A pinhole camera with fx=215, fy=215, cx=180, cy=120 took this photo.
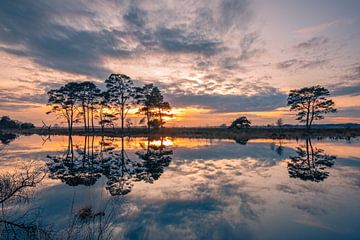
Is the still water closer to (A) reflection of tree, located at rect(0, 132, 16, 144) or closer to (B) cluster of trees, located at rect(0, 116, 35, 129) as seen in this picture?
(A) reflection of tree, located at rect(0, 132, 16, 144)

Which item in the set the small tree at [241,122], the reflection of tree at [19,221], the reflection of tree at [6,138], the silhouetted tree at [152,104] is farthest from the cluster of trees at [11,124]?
the reflection of tree at [19,221]

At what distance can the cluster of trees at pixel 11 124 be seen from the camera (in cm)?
8681

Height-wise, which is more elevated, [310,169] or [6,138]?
[6,138]

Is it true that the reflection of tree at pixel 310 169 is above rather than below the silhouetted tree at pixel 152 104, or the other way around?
below

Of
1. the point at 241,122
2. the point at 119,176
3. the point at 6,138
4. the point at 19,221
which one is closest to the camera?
the point at 19,221

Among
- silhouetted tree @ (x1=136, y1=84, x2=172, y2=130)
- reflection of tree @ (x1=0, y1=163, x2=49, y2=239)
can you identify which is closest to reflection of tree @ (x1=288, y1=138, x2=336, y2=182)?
reflection of tree @ (x1=0, y1=163, x2=49, y2=239)

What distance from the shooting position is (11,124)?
88312 millimetres

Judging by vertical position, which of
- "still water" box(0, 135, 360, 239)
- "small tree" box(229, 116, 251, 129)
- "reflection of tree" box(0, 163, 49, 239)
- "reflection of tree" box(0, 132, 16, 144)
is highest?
"small tree" box(229, 116, 251, 129)

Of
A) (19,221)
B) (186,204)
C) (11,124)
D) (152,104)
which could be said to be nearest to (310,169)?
(186,204)

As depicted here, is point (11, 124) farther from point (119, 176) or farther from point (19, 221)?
point (19, 221)

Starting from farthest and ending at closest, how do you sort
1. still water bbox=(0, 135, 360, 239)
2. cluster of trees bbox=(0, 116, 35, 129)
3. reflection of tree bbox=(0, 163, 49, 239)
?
cluster of trees bbox=(0, 116, 35, 129) < still water bbox=(0, 135, 360, 239) < reflection of tree bbox=(0, 163, 49, 239)

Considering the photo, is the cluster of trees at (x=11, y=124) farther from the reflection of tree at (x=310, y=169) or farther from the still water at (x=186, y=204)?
the reflection of tree at (x=310, y=169)

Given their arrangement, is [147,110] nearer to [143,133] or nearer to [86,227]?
[143,133]

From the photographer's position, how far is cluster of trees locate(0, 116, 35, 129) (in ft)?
285
